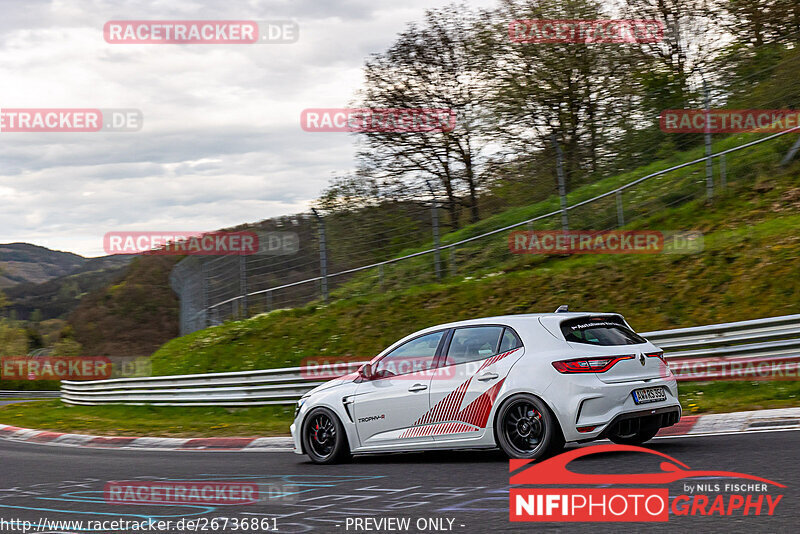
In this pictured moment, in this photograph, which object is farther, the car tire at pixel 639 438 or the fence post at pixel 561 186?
the fence post at pixel 561 186

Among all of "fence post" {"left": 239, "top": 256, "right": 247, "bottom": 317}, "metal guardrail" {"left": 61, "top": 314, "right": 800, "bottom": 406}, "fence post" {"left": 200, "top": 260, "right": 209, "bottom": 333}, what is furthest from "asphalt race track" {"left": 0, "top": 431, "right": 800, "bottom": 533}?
"fence post" {"left": 200, "top": 260, "right": 209, "bottom": 333}

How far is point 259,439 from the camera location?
12.7m

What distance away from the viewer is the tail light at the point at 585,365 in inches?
298

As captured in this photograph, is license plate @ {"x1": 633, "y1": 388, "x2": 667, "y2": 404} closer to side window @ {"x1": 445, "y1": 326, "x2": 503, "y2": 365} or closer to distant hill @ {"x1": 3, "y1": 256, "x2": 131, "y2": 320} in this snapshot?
side window @ {"x1": 445, "y1": 326, "x2": 503, "y2": 365}

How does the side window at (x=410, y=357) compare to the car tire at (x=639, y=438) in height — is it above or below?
above

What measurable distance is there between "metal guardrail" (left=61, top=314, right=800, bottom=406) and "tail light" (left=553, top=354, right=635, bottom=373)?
454 centimetres

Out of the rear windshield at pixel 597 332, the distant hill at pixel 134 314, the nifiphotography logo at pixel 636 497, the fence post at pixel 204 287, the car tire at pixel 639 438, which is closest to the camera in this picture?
the nifiphotography logo at pixel 636 497

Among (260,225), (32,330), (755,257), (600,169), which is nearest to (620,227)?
(600,169)

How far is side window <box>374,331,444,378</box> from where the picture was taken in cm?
873

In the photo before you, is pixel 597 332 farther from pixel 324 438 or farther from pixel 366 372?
pixel 324 438

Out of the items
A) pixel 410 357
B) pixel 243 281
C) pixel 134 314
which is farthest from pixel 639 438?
pixel 134 314

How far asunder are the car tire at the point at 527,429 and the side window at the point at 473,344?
0.67 m

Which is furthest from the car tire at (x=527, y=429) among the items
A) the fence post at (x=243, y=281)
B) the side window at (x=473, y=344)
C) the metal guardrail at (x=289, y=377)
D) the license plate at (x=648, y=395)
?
the fence post at (x=243, y=281)

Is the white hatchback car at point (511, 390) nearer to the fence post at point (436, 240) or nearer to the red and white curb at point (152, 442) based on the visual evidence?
the red and white curb at point (152, 442)
